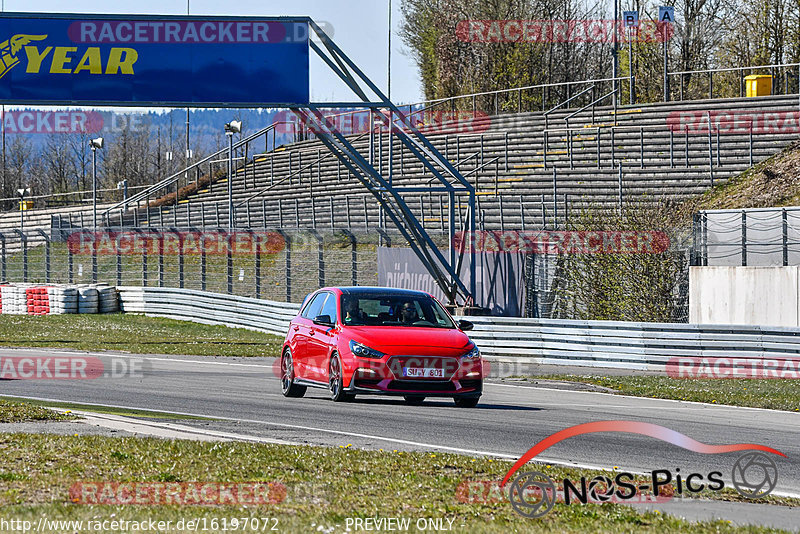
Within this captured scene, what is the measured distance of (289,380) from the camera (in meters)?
16.4

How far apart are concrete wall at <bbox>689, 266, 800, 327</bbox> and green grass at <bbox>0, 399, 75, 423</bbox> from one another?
1582cm

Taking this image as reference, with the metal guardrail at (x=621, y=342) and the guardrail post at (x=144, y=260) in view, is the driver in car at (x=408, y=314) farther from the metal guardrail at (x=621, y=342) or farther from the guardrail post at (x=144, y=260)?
the guardrail post at (x=144, y=260)

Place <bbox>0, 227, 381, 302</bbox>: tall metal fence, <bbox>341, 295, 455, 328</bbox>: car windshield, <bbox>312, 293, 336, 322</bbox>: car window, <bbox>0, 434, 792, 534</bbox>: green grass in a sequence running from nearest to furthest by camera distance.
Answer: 1. <bbox>0, 434, 792, 534</bbox>: green grass
2. <bbox>341, 295, 455, 328</bbox>: car windshield
3. <bbox>312, 293, 336, 322</bbox>: car window
4. <bbox>0, 227, 381, 302</bbox>: tall metal fence

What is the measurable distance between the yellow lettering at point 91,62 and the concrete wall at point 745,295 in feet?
44.2

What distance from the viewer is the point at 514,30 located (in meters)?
62.8

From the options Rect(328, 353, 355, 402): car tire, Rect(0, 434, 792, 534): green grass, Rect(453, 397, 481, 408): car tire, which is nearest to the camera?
Rect(0, 434, 792, 534): green grass

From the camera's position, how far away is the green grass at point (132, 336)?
27.6 metres

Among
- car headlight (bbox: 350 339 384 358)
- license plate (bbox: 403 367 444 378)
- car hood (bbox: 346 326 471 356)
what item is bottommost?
license plate (bbox: 403 367 444 378)

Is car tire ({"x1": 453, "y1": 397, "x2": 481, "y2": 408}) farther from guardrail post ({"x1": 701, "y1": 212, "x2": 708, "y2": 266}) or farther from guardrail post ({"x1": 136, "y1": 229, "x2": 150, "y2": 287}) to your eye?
guardrail post ({"x1": 136, "y1": 229, "x2": 150, "y2": 287})

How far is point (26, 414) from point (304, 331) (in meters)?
4.23

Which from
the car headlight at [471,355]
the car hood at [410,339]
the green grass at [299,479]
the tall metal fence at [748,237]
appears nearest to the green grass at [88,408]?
the car hood at [410,339]

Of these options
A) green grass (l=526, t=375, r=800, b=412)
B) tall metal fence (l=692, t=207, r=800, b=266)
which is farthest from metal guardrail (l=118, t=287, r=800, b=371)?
tall metal fence (l=692, t=207, r=800, b=266)

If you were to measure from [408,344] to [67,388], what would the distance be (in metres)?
5.81

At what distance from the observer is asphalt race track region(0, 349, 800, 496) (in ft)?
35.7
